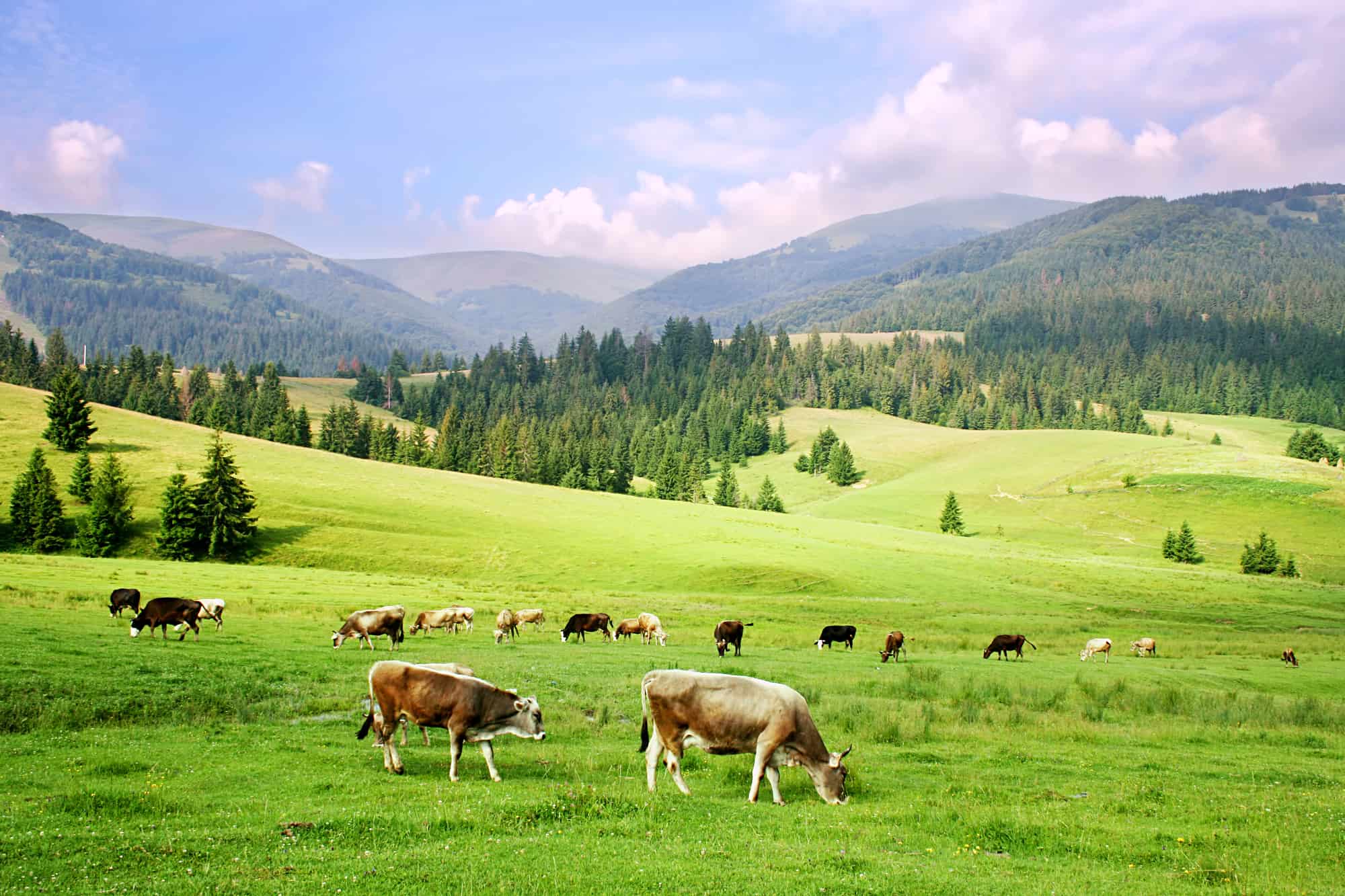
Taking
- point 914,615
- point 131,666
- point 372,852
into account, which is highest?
point 372,852

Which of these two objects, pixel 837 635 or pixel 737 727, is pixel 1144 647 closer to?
pixel 837 635

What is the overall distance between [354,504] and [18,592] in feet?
120

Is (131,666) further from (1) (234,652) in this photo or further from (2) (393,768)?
(2) (393,768)

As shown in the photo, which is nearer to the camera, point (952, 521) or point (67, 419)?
point (67, 419)

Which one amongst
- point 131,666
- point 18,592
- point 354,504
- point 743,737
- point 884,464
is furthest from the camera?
point 884,464

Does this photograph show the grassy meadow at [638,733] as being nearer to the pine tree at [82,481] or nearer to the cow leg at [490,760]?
the cow leg at [490,760]

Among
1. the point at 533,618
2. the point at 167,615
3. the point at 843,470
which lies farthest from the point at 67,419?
the point at 843,470

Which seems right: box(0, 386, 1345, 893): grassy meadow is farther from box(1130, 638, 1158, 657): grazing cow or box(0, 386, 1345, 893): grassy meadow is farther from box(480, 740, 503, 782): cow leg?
box(1130, 638, 1158, 657): grazing cow

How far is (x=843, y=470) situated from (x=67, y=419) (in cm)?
11863

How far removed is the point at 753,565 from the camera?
60875 millimetres

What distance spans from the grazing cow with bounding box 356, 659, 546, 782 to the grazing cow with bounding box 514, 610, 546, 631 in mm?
24450

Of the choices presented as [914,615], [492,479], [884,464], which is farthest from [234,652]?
[884,464]

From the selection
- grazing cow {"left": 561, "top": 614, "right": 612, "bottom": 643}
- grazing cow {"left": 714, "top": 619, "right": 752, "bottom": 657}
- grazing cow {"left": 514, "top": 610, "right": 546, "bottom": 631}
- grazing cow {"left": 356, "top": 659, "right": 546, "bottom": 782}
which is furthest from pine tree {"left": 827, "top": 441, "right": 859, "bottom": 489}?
grazing cow {"left": 356, "top": 659, "right": 546, "bottom": 782}

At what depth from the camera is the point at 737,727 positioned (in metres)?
13.2
